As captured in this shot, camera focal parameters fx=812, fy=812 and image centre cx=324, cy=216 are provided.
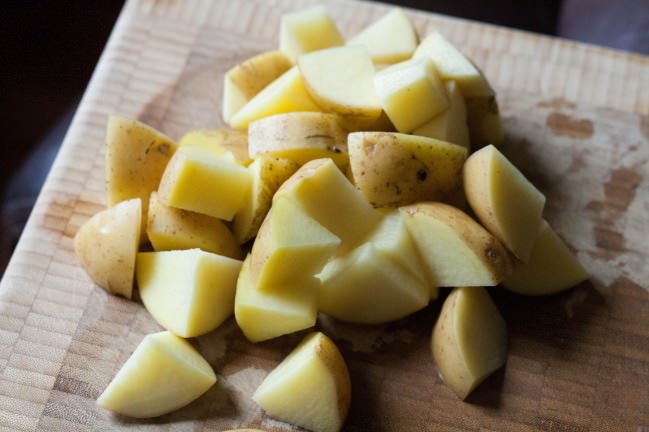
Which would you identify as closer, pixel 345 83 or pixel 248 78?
pixel 345 83

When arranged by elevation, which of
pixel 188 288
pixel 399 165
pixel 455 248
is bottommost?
pixel 188 288

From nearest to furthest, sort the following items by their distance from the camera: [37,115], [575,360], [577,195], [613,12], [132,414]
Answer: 1. [132,414]
2. [575,360]
3. [577,195]
4. [613,12]
5. [37,115]

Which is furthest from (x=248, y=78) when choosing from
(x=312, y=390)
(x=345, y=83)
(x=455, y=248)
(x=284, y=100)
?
(x=312, y=390)

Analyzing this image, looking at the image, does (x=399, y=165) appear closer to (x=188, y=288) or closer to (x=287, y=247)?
(x=287, y=247)

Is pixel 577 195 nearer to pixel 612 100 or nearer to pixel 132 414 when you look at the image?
pixel 612 100

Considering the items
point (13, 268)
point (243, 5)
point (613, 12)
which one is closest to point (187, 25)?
point (243, 5)

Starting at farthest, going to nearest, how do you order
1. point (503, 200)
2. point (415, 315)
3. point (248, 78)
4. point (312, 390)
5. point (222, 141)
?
point (248, 78)
point (222, 141)
point (415, 315)
point (503, 200)
point (312, 390)

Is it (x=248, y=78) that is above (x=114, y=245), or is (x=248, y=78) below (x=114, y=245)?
above
